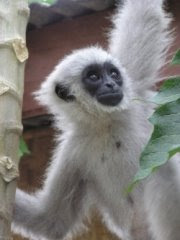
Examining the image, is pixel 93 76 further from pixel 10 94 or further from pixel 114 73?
pixel 10 94

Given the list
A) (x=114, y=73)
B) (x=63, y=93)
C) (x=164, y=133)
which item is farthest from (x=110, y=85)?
(x=164, y=133)

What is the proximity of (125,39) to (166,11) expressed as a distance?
77cm

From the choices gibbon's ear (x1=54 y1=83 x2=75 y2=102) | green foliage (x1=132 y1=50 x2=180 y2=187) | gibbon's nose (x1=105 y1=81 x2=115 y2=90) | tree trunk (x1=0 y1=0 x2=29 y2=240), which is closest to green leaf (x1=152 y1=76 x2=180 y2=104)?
green foliage (x1=132 y1=50 x2=180 y2=187)

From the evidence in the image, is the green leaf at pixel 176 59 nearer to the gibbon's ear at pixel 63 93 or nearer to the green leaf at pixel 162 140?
the green leaf at pixel 162 140

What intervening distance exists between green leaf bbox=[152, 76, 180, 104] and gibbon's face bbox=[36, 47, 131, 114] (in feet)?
8.14

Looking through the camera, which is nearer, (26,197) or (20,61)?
(20,61)

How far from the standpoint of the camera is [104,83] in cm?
470

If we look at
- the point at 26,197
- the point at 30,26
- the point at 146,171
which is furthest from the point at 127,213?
the point at 146,171

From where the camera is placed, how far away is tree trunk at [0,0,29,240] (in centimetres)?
264

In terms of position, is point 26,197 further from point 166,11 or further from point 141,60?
point 166,11

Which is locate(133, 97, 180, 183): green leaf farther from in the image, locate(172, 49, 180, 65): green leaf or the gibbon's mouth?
the gibbon's mouth

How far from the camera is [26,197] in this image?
15.5 ft

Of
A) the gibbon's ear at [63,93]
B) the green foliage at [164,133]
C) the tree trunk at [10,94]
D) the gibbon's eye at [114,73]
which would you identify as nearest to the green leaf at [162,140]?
the green foliage at [164,133]

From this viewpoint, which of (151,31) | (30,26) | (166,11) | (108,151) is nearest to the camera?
(108,151)
